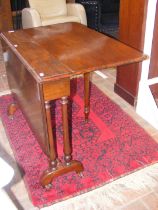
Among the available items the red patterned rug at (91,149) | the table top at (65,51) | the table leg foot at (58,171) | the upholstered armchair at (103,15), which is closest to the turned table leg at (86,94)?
the red patterned rug at (91,149)

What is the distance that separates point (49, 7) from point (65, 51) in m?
2.49

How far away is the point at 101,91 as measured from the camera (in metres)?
2.89

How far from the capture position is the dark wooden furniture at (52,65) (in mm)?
1460

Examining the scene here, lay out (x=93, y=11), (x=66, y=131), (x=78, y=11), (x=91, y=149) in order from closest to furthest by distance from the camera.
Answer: (x=66, y=131) → (x=91, y=149) → (x=78, y=11) → (x=93, y=11)

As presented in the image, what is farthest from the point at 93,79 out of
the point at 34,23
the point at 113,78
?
the point at 34,23

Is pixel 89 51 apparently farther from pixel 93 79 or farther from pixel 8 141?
pixel 93 79

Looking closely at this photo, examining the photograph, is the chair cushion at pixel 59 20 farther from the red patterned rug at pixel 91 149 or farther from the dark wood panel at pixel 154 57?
the dark wood panel at pixel 154 57

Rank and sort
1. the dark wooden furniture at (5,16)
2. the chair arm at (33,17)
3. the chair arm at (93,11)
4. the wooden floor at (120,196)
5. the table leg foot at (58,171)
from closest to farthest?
1. the wooden floor at (120,196)
2. the table leg foot at (58,171)
3. the chair arm at (33,17)
4. the dark wooden furniture at (5,16)
5. the chair arm at (93,11)

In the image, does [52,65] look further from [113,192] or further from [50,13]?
[50,13]

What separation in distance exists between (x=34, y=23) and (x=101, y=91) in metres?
1.42

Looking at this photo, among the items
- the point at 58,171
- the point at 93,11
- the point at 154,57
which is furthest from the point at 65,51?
the point at 93,11

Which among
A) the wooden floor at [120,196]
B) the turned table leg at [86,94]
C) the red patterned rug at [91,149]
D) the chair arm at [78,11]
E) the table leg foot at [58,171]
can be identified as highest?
the chair arm at [78,11]

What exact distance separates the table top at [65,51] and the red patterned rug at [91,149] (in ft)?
2.48

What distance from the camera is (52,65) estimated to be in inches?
59.3
